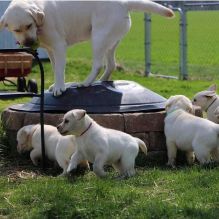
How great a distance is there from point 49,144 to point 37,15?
1.41 metres

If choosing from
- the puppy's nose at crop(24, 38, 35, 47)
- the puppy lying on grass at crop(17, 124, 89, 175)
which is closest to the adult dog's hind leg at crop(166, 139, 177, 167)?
the puppy lying on grass at crop(17, 124, 89, 175)

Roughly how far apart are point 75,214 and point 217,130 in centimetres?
231

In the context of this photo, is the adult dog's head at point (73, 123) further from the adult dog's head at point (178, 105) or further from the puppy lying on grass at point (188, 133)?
the adult dog's head at point (178, 105)

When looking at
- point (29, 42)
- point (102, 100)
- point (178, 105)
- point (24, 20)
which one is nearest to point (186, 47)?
point (102, 100)

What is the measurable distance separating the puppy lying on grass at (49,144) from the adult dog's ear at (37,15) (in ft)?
3.75

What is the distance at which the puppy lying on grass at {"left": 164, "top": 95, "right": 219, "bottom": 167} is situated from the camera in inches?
273

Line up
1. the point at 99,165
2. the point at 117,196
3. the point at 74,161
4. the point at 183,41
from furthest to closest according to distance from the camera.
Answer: the point at 183,41, the point at 74,161, the point at 99,165, the point at 117,196

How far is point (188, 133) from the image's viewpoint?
23.2ft

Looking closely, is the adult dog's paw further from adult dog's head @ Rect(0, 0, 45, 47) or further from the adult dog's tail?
the adult dog's tail

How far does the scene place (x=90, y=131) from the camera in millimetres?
6617

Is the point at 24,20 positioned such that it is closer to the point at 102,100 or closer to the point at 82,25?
the point at 82,25

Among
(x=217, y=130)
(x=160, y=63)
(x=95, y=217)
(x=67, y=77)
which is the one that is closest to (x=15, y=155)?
(x=217, y=130)

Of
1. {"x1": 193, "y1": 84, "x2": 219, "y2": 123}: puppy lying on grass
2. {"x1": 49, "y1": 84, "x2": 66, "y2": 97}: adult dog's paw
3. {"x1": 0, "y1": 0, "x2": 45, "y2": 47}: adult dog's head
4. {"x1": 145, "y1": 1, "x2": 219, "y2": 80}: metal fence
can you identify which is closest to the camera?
{"x1": 0, "y1": 0, "x2": 45, "y2": 47}: adult dog's head

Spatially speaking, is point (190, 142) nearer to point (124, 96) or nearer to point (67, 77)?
point (124, 96)
